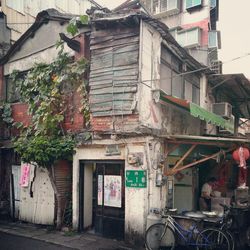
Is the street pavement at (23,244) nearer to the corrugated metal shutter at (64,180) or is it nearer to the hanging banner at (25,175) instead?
the corrugated metal shutter at (64,180)

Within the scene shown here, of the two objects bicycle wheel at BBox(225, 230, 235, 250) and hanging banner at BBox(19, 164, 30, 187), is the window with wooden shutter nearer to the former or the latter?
hanging banner at BBox(19, 164, 30, 187)

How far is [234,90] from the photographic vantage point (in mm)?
16016

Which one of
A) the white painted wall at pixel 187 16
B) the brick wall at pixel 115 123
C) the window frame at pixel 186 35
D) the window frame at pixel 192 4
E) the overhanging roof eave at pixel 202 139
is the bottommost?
the overhanging roof eave at pixel 202 139

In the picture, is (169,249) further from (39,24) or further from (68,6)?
(68,6)

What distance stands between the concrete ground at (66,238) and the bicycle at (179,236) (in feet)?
2.90

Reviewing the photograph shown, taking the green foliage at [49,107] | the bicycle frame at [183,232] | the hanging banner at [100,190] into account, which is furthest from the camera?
the hanging banner at [100,190]

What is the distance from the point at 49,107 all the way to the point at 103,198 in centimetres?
388

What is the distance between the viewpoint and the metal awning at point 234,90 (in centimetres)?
1393

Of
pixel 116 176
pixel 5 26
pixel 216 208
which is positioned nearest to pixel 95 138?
pixel 116 176

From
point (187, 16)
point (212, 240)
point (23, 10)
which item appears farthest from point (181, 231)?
point (23, 10)

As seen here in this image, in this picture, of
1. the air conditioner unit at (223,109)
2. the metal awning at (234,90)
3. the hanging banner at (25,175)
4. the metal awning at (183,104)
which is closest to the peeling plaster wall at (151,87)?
the metal awning at (183,104)

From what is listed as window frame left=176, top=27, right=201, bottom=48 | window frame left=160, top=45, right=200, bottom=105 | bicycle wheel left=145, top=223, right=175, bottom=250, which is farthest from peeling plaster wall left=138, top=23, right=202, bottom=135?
window frame left=176, top=27, right=201, bottom=48

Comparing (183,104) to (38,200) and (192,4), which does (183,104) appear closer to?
(38,200)

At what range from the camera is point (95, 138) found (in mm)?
10906
